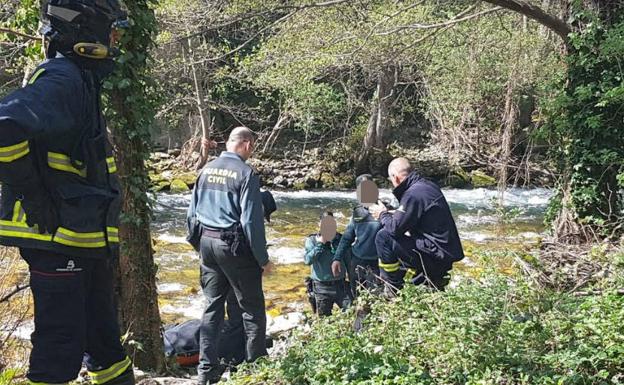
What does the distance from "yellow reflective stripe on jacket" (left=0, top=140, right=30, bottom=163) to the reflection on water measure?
3207 millimetres

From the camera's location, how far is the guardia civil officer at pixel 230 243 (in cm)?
485

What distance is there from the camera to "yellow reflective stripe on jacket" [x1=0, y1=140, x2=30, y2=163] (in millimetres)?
2432

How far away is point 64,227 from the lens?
2705 mm

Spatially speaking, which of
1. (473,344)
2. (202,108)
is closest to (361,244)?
(473,344)

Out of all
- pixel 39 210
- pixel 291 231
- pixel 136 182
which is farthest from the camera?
pixel 291 231

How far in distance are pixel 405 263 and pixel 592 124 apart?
3.65 metres

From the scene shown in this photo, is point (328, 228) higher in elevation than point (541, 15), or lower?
lower

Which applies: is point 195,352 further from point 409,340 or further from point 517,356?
point 517,356

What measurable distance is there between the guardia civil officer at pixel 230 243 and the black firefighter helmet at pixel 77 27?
2.13 meters

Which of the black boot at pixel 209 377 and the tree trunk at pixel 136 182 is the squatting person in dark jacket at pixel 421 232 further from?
the tree trunk at pixel 136 182

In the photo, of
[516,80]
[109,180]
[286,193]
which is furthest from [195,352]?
[286,193]

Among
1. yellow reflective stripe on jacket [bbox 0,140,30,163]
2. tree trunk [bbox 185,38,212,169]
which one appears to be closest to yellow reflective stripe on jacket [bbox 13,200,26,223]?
yellow reflective stripe on jacket [bbox 0,140,30,163]

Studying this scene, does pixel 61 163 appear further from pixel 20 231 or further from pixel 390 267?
pixel 390 267

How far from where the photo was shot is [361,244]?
6.88 metres
